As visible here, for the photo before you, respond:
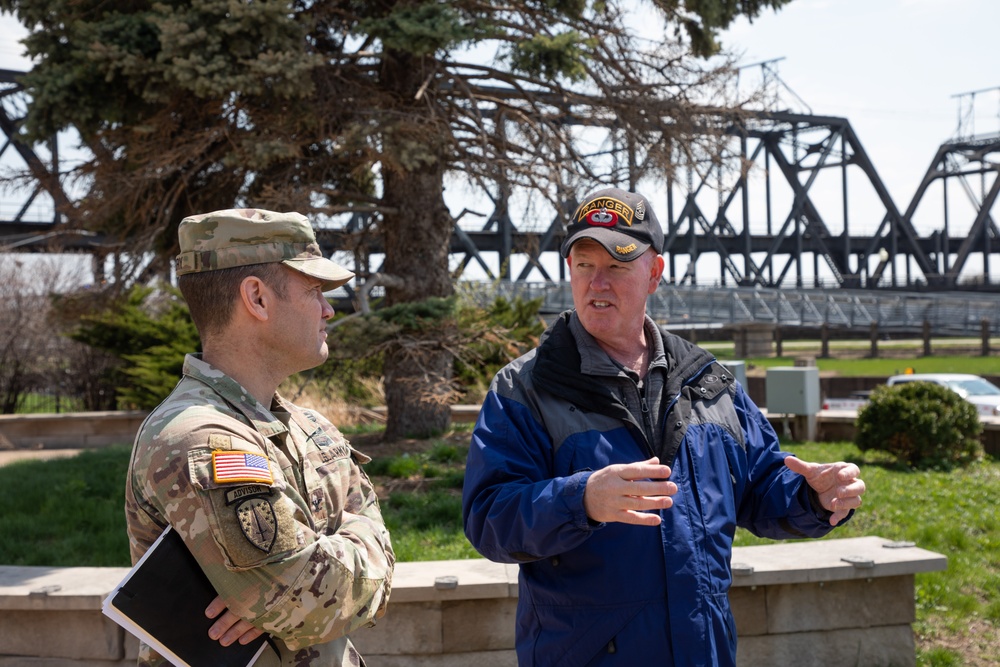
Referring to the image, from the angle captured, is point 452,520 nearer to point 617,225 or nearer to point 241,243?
point 617,225

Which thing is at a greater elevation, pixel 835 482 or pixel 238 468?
pixel 238 468

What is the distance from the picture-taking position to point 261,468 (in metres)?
1.72

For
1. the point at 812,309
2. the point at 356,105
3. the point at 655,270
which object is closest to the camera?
the point at 655,270

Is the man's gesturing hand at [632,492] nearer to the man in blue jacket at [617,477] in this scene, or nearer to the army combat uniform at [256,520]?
the man in blue jacket at [617,477]

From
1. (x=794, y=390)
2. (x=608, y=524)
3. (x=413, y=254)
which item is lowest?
(x=794, y=390)

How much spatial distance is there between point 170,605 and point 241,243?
75 centimetres

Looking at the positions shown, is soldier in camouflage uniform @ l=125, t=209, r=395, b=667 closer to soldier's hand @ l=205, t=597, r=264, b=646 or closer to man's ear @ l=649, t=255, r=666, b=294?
soldier's hand @ l=205, t=597, r=264, b=646

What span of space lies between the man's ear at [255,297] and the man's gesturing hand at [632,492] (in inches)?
32.0

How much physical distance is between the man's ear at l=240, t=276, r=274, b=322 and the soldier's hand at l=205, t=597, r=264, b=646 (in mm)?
599

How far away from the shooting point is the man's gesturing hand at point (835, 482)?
90.7 inches

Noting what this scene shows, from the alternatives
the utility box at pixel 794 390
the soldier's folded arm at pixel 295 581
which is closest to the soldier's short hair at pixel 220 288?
the soldier's folded arm at pixel 295 581

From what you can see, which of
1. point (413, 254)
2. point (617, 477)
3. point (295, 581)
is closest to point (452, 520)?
point (413, 254)

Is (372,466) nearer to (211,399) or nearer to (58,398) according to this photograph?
(211,399)

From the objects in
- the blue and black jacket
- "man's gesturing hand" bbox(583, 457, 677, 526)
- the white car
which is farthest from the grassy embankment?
the white car
